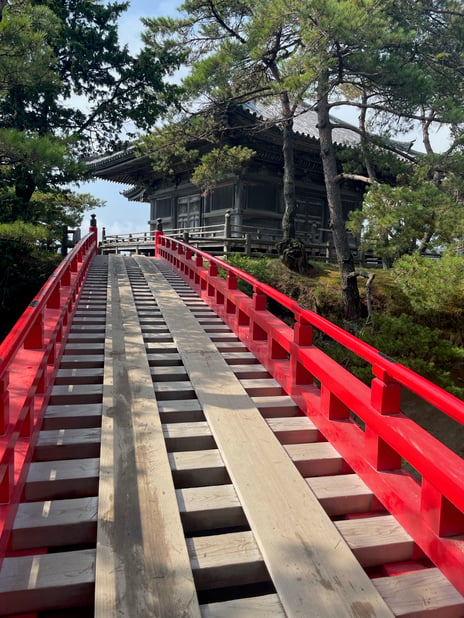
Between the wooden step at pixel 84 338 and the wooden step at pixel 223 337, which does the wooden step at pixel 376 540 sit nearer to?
the wooden step at pixel 223 337

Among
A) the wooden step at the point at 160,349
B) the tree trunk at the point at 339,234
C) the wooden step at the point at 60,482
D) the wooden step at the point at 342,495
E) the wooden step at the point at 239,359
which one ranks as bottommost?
the wooden step at the point at 342,495

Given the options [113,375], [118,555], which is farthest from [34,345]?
[118,555]

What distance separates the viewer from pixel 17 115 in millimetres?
13586

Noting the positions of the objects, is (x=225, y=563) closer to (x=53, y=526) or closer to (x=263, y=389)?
(x=53, y=526)

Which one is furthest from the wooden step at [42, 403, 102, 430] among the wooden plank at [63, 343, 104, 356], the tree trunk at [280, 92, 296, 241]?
the tree trunk at [280, 92, 296, 241]

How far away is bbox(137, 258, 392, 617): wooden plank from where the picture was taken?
1.99 meters

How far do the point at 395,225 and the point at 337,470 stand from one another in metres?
7.37

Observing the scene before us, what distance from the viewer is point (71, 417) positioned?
3.38 m

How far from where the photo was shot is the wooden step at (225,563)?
2117 mm

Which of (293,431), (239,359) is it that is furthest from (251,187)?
(293,431)

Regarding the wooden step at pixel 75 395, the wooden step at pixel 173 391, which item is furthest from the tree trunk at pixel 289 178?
the wooden step at pixel 75 395

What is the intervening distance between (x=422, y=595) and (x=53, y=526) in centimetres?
184

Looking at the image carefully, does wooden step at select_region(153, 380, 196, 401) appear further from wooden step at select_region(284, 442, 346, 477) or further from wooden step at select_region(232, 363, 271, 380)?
wooden step at select_region(284, 442, 346, 477)

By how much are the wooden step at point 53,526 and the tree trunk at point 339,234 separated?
9.47 meters
